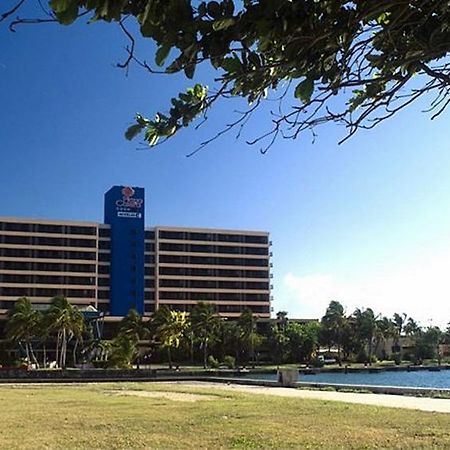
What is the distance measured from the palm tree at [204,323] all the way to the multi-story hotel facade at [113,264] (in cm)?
1827

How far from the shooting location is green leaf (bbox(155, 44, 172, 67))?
10.8 ft

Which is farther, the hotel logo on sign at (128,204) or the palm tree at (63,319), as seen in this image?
the hotel logo on sign at (128,204)

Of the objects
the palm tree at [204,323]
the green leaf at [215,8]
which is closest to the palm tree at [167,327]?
the palm tree at [204,323]

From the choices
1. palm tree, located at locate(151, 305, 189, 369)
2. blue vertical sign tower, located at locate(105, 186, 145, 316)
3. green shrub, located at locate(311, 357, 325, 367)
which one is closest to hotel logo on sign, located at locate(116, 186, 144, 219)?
blue vertical sign tower, located at locate(105, 186, 145, 316)

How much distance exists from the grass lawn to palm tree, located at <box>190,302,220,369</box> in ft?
230

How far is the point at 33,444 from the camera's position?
12352mm

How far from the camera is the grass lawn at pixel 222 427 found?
12562 millimetres

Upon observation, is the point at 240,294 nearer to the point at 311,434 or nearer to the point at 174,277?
the point at 174,277

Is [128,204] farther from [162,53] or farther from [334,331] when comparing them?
[162,53]

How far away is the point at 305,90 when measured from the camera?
3.76 meters

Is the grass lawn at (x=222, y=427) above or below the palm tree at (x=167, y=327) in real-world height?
below

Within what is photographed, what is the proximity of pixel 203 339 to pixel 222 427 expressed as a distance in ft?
258

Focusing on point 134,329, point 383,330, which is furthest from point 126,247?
point 383,330

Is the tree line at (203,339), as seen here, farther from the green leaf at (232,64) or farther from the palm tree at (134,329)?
the green leaf at (232,64)
